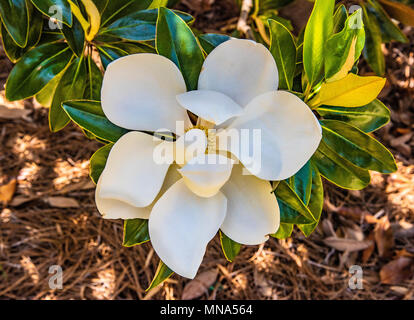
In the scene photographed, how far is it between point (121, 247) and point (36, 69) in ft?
2.82

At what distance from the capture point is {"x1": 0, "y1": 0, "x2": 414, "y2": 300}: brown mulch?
156 cm

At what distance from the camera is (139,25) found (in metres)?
0.91

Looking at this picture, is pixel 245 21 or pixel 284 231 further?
pixel 245 21

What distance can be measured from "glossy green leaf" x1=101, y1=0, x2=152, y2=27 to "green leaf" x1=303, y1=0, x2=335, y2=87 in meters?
0.41

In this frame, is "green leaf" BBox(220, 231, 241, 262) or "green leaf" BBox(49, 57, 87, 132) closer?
"green leaf" BBox(220, 231, 241, 262)

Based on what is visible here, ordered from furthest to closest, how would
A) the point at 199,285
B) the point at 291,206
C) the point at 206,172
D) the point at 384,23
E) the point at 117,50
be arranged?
1. the point at 199,285
2. the point at 384,23
3. the point at 117,50
4. the point at 291,206
5. the point at 206,172

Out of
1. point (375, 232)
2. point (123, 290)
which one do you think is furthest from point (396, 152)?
point (123, 290)

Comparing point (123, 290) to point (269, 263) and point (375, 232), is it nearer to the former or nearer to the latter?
point (269, 263)

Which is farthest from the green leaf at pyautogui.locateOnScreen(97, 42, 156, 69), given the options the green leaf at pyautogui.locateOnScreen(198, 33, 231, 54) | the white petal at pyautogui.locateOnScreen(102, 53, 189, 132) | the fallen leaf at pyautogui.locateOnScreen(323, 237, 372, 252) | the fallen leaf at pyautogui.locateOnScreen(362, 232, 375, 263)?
the fallen leaf at pyautogui.locateOnScreen(362, 232, 375, 263)

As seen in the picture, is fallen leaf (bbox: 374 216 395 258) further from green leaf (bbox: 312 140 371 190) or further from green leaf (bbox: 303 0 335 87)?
green leaf (bbox: 303 0 335 87)

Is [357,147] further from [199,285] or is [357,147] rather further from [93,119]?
[199,285]

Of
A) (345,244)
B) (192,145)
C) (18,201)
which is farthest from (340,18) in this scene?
(18,201)

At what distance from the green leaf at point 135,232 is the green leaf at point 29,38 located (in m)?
0.47

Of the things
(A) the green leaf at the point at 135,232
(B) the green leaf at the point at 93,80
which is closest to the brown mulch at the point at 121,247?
(B) the green leaf at the point at 93,80
